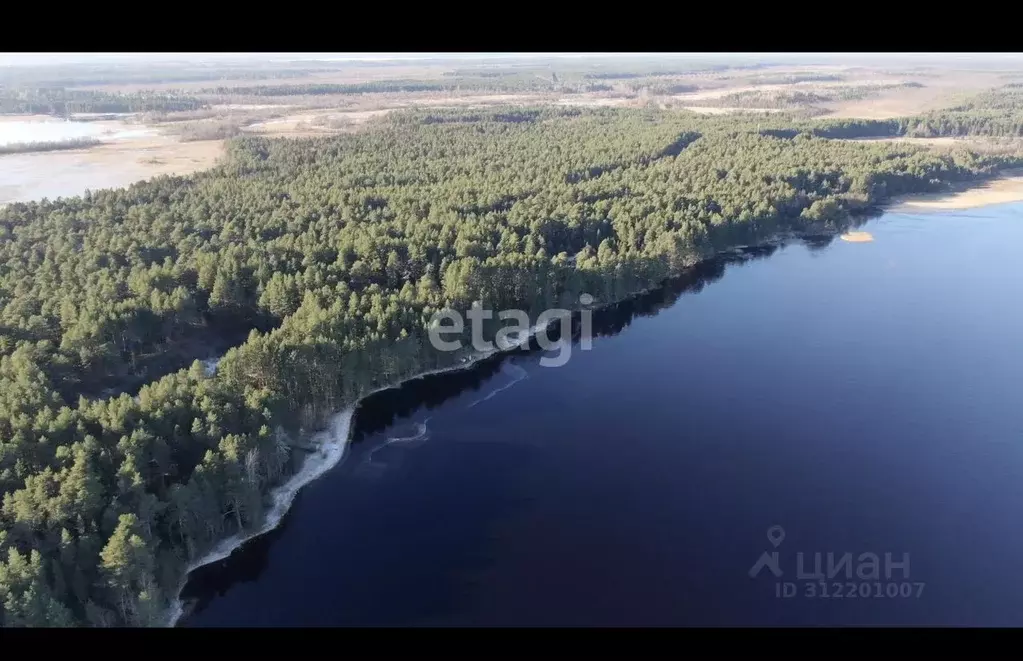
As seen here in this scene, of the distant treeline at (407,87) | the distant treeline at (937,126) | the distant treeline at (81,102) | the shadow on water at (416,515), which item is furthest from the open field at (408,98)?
the shadow on water at (416,515)

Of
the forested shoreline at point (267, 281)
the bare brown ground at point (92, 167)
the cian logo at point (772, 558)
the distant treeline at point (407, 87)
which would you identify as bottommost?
the cian logo at point (772, 558)

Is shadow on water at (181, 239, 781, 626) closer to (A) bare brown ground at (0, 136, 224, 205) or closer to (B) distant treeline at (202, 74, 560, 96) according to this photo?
(A) bare brown ground at (0, 136, 224, 205)

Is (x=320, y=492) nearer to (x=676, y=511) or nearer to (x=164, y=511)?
(x=164, y=511)

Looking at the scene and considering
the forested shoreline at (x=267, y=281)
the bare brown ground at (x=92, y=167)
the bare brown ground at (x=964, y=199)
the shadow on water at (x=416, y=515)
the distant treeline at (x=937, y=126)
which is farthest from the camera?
the distant treeline at (x=937, y=126)

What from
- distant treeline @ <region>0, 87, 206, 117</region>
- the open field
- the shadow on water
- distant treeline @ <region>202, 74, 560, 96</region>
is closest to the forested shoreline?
the shadow on water

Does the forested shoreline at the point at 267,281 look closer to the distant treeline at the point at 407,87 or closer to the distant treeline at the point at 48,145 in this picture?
the distant treeline at the point at 48,145
